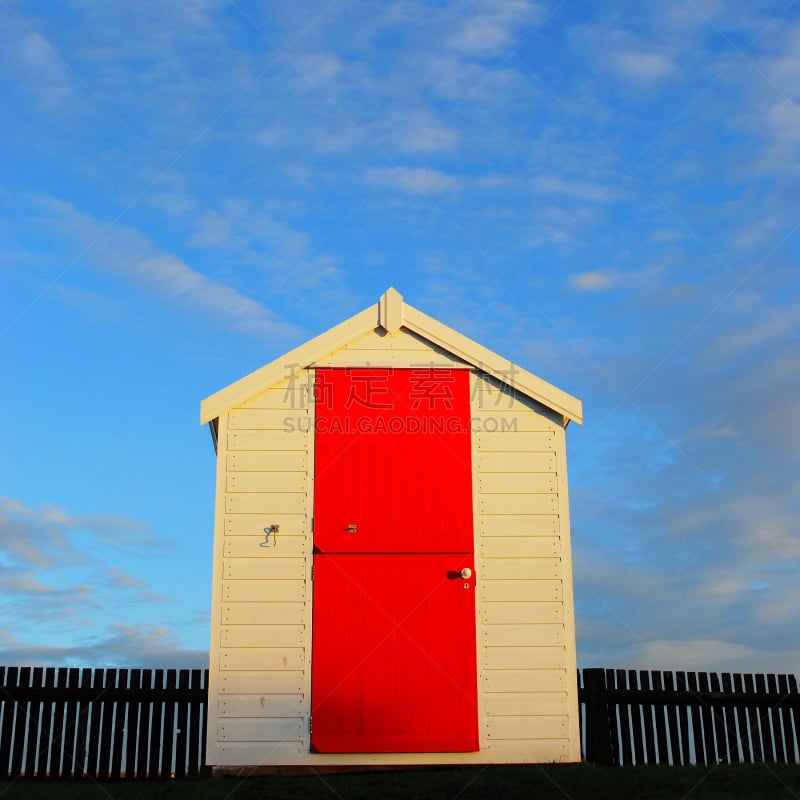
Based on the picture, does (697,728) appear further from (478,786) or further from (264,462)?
(264,462)

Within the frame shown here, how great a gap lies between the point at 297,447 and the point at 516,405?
2.85 m

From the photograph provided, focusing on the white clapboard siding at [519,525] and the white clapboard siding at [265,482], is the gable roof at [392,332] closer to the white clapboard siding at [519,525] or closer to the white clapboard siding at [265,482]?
the white clapboard siding at [265,482]

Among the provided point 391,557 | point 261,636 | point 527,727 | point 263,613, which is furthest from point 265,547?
point 527,727

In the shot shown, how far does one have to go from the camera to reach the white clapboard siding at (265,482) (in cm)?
1194

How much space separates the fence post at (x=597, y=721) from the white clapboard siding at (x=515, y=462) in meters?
2.88

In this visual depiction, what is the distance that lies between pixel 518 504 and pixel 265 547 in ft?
10.4

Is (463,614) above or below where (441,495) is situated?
below

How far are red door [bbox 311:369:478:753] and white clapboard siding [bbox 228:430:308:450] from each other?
27 centimetres

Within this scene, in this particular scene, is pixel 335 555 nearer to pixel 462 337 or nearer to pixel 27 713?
pixel 462 337

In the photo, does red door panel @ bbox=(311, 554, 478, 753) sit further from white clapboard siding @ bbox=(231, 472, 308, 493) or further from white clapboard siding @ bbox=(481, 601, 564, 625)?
white clapboard siding @ bbox=(231, 472, 308, 493)

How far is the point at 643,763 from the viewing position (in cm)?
1270

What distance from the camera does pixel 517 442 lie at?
1227cm

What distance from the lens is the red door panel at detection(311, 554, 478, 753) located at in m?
11.3

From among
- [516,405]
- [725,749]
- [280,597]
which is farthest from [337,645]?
[725,749]
